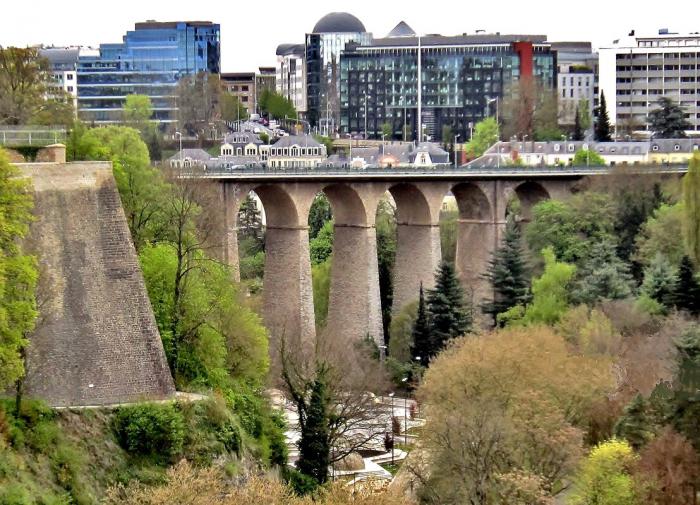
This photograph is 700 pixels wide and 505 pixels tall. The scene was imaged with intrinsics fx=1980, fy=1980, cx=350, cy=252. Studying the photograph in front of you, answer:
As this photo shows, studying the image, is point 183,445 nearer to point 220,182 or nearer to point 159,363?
point 159,363

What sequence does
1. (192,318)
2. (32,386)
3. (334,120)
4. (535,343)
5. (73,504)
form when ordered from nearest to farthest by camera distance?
(73,504) < (32,386) < (192,318) < (535,343) < (334,120)

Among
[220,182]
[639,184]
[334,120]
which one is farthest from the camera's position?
[334,120]

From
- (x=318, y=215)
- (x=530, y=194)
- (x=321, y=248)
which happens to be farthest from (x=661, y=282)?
(x=318, y=215)

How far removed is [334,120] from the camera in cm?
16500

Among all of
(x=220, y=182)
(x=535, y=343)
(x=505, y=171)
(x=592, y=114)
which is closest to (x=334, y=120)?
(x=592, y=114)

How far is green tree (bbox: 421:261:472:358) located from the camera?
76.5m

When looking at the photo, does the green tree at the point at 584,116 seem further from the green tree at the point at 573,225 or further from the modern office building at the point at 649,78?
the green tree at the point at 573,225

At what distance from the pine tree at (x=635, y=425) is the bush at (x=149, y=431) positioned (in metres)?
11.3

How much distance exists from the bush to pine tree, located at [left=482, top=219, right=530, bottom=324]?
29843 millimetres

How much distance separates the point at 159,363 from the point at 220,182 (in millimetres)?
26560

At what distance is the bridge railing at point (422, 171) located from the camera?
79562 millimetres

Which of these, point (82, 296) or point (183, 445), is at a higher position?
point (82, 296)

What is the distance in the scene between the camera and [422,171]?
8694 centimetres

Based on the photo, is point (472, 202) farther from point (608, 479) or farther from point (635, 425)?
point (608, 479)
